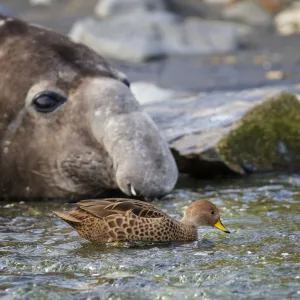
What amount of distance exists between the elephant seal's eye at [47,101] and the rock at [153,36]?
8257mm

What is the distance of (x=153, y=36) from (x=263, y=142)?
8.18 meters

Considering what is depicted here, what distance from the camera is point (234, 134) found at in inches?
388

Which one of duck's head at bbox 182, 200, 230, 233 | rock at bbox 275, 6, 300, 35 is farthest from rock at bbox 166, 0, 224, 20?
duck's head at bbox 182, 200, 230, 233

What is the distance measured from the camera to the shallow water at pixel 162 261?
5496mm

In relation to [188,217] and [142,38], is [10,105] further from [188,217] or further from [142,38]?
[142,38]

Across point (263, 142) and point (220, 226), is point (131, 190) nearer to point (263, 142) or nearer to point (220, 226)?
point (220, 226)

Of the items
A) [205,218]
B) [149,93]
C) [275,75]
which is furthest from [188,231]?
[275,75]

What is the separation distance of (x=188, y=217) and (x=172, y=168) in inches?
59.9

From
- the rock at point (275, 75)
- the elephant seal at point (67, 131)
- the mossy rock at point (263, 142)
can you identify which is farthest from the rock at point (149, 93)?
the elephant seal at point (67, 131)

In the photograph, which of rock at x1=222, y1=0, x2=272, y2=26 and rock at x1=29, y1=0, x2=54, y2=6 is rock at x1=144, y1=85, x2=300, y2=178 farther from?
rock at x1=29, y1=0, x2=54, y2=6

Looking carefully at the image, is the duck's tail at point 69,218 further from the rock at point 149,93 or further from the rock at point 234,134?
the rock at point 149,93

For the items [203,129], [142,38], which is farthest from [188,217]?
[142,38]

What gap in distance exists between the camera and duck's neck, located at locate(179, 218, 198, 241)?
687 centimetres

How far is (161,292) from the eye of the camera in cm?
546
